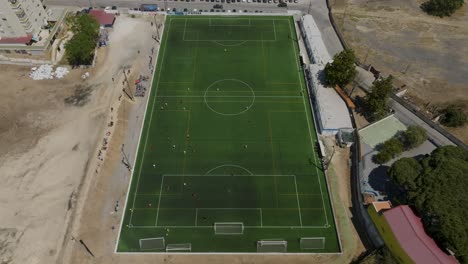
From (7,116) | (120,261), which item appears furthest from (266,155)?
(7,116)

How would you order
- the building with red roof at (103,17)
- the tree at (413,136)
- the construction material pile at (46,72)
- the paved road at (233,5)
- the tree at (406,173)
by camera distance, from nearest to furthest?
the tree at (406,173) → the tree at (413,136) → the construction material pile at (46,72) → the building with red roof at (103,17) → the paved road at (233,5)

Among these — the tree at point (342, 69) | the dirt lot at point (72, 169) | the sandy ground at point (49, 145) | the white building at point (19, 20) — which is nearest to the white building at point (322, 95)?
the tree at point (342, 69)

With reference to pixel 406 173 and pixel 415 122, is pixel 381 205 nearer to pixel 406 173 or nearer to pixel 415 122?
pixel 406 173

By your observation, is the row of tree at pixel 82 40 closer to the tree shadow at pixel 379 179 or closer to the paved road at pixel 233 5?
the paved road at pixel 233 5

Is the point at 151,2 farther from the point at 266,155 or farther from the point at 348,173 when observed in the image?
the point at 348,173

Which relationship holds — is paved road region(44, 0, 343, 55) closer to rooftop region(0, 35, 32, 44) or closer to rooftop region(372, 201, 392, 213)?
rooftop region(0, 35, 32, 44)

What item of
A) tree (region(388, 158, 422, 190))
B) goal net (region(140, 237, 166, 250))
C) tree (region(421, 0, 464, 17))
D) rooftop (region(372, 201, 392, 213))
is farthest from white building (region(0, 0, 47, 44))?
tree (region(421, 0, 464, 17))
